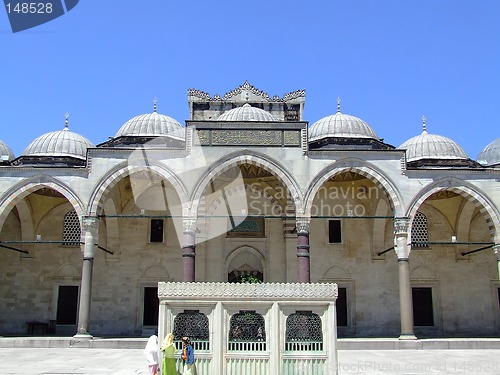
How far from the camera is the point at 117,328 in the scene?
1714cm

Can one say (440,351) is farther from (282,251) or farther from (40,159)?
(40,159)

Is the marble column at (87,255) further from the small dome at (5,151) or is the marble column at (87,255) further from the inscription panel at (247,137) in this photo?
the small dome at (5,151)

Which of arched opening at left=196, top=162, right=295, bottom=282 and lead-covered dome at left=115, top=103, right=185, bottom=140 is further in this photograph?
lead-covered dome at left=115, top=103, right=185, bottom=140

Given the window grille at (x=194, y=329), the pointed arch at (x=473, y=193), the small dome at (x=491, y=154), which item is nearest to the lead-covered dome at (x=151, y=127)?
the pointed arch at (x=473, y=193)

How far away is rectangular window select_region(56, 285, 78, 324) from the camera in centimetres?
1731

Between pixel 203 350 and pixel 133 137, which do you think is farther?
pixel 133 137

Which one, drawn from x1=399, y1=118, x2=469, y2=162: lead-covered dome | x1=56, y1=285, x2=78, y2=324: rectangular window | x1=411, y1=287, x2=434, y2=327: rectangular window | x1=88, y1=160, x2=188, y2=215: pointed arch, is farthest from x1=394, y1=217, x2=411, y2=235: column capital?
x1=56, y1=285, x2=78, y2=324: rectangular window

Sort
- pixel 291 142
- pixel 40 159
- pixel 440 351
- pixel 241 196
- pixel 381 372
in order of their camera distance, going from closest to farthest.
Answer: pixel 381 372 → pixel 440 351 → pixel 291 142 → pixel 40 159 → pixel 241 196

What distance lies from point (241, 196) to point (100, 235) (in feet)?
15.2

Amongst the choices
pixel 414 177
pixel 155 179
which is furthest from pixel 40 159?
pixel 414 177

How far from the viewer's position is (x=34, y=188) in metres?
14.7

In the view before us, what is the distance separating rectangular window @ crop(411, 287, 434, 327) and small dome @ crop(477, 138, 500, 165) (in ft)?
15.9

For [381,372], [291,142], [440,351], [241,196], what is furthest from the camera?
[241,196]

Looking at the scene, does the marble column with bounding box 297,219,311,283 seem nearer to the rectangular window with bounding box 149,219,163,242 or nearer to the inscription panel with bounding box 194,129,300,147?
the inscription panel with bounding box 194,129,300,147
